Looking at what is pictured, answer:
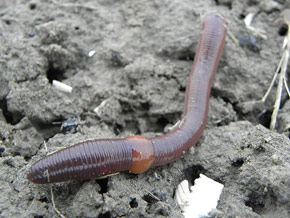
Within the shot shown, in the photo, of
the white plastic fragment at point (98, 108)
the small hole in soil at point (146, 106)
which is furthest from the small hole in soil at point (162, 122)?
the white plastic fragment at point (98, 108)

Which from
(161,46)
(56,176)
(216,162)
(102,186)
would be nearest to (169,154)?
(216,162)

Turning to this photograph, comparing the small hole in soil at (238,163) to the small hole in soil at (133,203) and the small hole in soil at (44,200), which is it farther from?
the small hole in soil at (44,200)

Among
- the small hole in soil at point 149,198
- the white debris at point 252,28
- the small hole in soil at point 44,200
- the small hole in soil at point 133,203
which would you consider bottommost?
the small hole in soil at point 44,200

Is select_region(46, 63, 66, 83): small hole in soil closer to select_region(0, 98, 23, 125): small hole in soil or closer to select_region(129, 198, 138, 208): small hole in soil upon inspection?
select_region(0, 98, 23, 125): small hole in soil

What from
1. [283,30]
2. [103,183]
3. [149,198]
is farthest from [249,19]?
[103,183]

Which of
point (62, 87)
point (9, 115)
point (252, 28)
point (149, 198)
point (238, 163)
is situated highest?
point (252, 28)

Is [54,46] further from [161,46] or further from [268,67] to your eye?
[268,67]

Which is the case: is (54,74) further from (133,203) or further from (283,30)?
(283,30)
